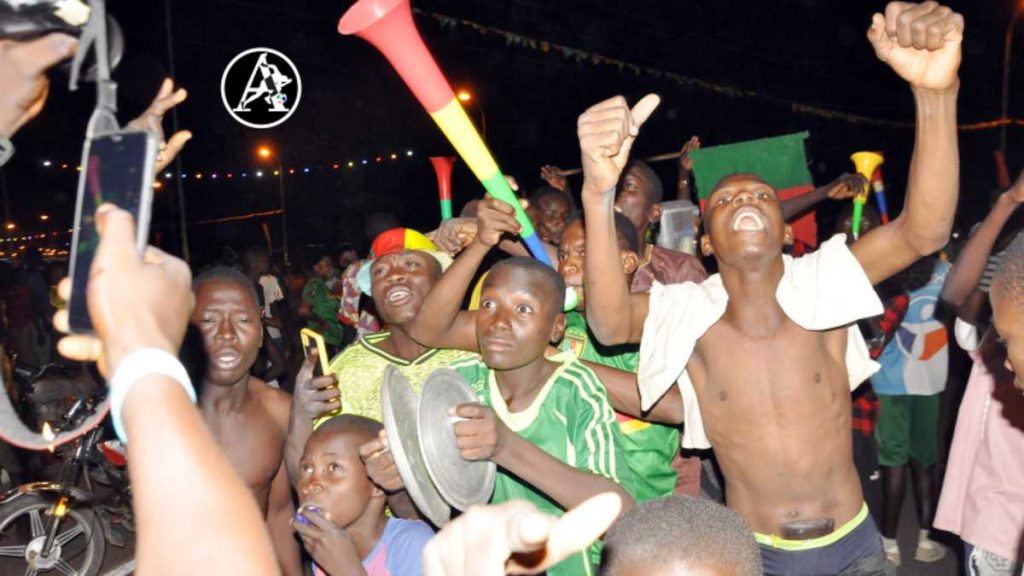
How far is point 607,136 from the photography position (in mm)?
3004

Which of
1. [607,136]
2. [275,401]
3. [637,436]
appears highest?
[607,136]

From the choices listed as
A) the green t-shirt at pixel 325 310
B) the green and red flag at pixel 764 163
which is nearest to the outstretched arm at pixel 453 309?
the green and red flag at pixel 764 163

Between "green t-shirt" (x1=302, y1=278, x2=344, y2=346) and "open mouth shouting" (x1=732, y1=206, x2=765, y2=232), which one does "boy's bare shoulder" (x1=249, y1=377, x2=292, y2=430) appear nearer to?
"open mouth shouting" (x1=732, y1=206, x2=765, y2=232)

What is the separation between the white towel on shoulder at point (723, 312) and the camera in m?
3.41

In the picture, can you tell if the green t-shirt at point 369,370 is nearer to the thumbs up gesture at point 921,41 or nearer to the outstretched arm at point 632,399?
the outstretched arm at point 632,399

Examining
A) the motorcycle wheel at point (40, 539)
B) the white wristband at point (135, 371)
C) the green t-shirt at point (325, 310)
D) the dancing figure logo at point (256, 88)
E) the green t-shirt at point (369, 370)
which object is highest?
the dancing figure logo at point (256, 88)

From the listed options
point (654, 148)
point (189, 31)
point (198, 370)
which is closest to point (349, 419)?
point (198, 370)

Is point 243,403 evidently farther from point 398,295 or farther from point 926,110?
point 926,110

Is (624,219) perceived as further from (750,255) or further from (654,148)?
(654,148)

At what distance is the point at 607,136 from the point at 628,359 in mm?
1694

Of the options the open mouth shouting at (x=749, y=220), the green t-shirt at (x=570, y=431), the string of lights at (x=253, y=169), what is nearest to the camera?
the green t-shirt at (x=570, y=431)

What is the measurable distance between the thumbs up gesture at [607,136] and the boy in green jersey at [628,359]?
0.76m

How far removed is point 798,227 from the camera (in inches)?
259

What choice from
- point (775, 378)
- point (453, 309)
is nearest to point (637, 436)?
point (775, 378)
